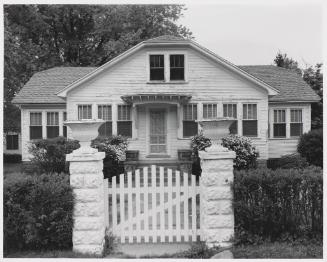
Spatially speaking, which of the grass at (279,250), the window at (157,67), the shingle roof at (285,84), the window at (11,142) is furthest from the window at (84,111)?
the grass at (279,250)

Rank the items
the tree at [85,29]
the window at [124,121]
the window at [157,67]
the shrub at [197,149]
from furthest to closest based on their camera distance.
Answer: the tree at [85,29] → the window at [124,121] → the window at [157,67] → the shrub at [197,149]

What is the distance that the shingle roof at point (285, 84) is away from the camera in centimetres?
1727

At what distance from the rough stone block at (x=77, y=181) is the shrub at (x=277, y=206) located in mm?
2291

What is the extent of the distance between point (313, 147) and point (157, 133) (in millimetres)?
6168

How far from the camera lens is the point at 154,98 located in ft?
50.7

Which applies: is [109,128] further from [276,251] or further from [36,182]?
[276,251]

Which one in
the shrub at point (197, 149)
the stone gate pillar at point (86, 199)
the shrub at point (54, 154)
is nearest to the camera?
the stone gate pillar at point (86, 199)

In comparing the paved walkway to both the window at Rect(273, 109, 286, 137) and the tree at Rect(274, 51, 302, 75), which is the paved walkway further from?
the tree at Rect(274, 51, 302, 75)

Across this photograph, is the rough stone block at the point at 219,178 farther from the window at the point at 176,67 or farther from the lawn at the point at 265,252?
the window at the point at 176,67

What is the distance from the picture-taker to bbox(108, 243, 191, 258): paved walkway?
234 inches

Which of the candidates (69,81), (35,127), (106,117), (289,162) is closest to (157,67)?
(106,117)

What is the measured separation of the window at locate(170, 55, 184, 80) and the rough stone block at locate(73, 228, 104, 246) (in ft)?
36.1

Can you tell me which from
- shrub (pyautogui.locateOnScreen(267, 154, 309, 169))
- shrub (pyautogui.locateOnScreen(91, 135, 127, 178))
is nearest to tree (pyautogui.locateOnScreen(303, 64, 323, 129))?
shrub (pyautogui.locateOnScreen(267, 154, 309, 169))

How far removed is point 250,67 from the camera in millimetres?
19766
